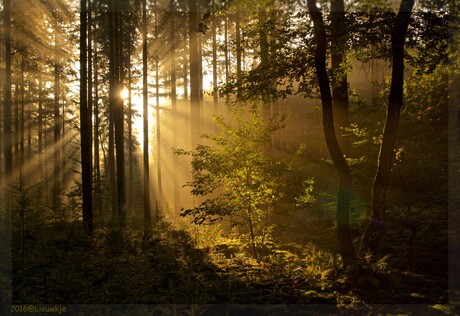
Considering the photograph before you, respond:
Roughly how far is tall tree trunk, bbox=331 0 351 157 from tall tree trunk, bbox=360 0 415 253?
42.5 inches

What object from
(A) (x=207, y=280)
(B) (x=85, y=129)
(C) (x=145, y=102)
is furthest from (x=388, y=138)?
(C) (x=145, y=102)

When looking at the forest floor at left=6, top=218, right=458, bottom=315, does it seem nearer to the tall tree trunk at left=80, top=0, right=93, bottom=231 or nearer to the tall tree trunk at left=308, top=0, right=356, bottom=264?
the tall tree trunk at left=308, top=0, right=356, bottom=264

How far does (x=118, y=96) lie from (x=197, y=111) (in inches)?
148

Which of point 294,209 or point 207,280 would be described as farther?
point 294,209

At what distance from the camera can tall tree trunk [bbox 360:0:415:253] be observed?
8.52 m

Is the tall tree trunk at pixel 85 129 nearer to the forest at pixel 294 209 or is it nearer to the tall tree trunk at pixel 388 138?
the forest at pixel 294 209

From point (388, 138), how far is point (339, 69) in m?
2.36

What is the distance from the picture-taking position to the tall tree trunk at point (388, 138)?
8523 millimetres

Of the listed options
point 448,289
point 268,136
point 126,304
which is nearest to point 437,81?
point 268,136

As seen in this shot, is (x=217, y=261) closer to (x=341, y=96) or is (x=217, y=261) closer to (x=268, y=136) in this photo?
(x=268, y=136)

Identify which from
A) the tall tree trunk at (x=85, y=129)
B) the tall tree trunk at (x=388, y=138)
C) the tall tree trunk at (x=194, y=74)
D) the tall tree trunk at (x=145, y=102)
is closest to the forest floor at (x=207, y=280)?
the tall tree trunk at (x=388, y=138)

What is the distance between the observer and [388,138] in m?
8.70

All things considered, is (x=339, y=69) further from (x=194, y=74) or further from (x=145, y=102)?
(x=145, y=102)

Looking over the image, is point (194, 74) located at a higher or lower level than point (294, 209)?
higher
